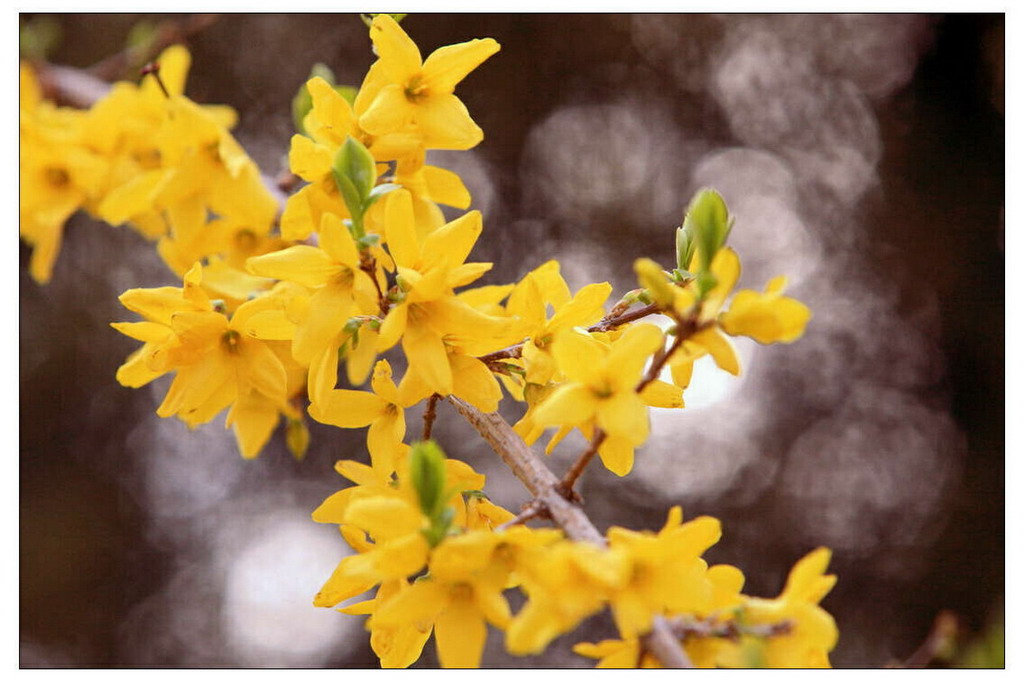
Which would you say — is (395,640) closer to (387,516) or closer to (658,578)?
(387,516)

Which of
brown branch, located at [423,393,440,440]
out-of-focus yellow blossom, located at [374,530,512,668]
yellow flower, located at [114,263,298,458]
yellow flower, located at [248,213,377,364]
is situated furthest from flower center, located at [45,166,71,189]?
out-of-focus yellow blossom, located at [374,530,512,668]

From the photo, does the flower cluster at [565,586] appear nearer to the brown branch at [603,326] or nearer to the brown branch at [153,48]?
the brown branch at [603,326]

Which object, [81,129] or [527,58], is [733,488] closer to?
[527,58]

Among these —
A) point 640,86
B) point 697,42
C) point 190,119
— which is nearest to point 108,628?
point 190,119

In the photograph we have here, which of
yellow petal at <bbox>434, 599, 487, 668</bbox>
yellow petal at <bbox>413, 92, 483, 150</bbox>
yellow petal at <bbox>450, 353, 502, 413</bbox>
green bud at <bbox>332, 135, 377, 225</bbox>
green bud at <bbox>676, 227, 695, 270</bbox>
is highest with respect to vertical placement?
yellow petal at <bbox>413, 92, 483, 150</bbox>

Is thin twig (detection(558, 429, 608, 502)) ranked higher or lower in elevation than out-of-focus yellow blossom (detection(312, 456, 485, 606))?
higher

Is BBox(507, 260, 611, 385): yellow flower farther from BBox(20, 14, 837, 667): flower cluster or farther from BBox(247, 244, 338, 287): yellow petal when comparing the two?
BBox(247, 244, 338, 287): yellow petal
